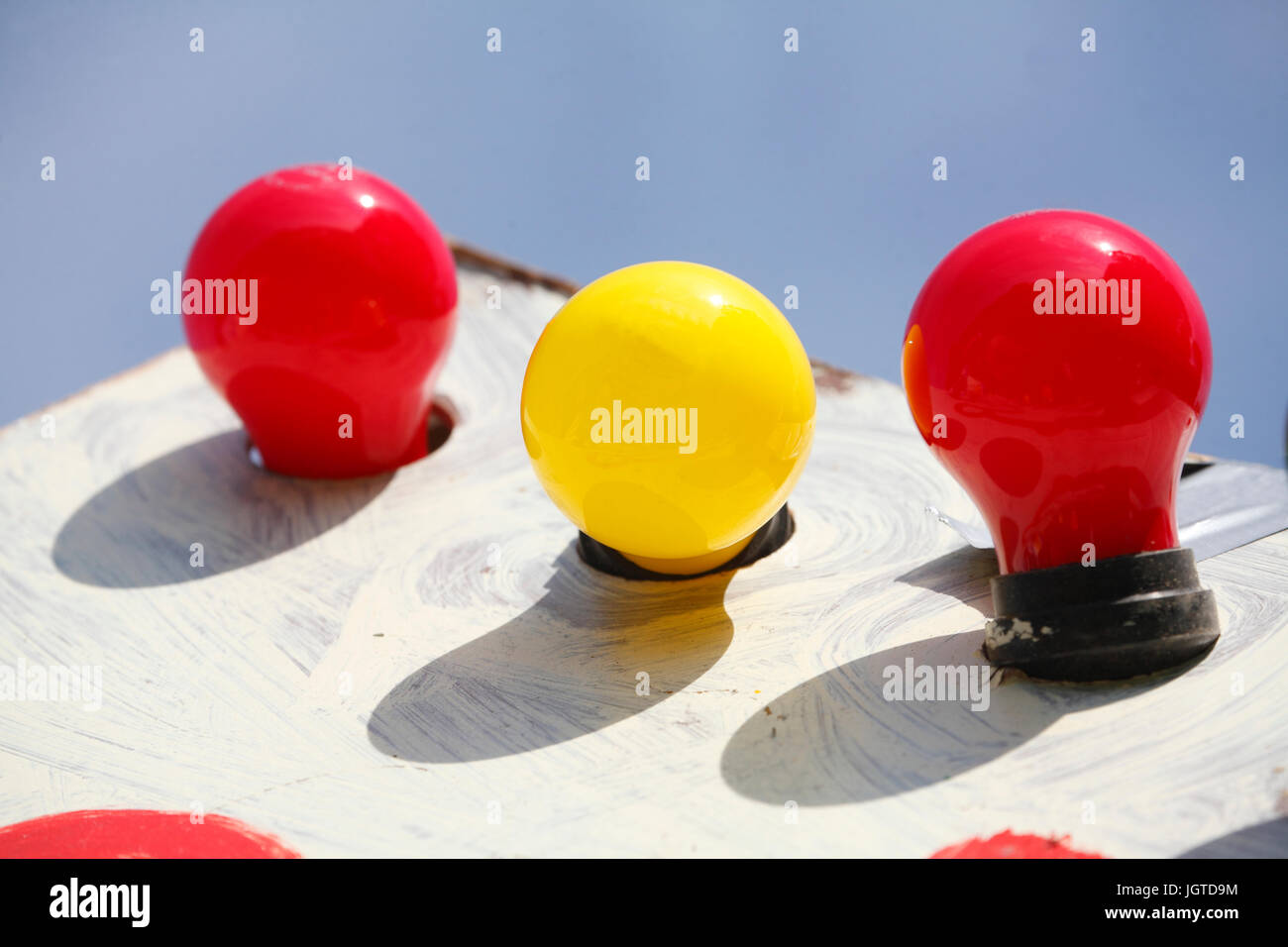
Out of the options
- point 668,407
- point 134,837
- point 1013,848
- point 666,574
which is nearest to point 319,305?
point 666,574

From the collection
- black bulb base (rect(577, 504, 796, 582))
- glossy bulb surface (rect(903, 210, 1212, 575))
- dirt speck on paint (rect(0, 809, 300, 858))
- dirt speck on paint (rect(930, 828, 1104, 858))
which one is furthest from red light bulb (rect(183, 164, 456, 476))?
dirt speck on paint (rect(930, 828, 1104, 858))

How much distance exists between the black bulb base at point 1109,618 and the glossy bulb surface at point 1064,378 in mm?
116

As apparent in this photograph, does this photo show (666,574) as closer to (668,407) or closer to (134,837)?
(668,407)

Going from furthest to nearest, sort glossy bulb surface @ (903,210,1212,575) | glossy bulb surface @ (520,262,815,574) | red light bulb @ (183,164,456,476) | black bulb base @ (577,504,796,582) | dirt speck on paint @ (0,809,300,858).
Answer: red light bulb @ (183,164,456,476) → black bulb base @ (577,504,796,582) → glossy bulb surface @ (520,262,815,574) → glossy bulb surface @ (903,210,1212,575) → dirt speck on paint @ (0,809,300,858)

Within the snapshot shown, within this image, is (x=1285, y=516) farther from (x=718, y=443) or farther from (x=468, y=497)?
(x=468, y=497)

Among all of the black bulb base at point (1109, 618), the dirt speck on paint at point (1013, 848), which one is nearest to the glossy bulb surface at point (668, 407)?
the black bulb base at point (1109, 618)

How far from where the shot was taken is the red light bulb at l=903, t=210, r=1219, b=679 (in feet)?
10.6

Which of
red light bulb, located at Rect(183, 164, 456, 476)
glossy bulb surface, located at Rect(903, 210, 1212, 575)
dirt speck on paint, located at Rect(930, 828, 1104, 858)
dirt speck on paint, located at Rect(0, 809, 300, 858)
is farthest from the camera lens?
red light bulb, located at Rect(183, 164, 456, 476)

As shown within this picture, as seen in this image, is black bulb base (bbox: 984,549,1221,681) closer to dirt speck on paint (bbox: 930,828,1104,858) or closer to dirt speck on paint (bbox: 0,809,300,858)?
dirt speck on paint (bbox: 930,828,1104,858)

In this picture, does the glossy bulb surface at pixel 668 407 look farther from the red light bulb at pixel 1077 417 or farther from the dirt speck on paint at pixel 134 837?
the dirt speck on paint at pixel 134 837

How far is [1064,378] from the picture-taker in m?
3.24

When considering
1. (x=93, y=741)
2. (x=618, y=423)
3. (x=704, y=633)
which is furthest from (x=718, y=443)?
(x=93, y=741)

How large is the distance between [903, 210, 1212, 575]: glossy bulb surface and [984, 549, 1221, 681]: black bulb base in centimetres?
12

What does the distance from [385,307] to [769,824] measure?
2.77 metres
